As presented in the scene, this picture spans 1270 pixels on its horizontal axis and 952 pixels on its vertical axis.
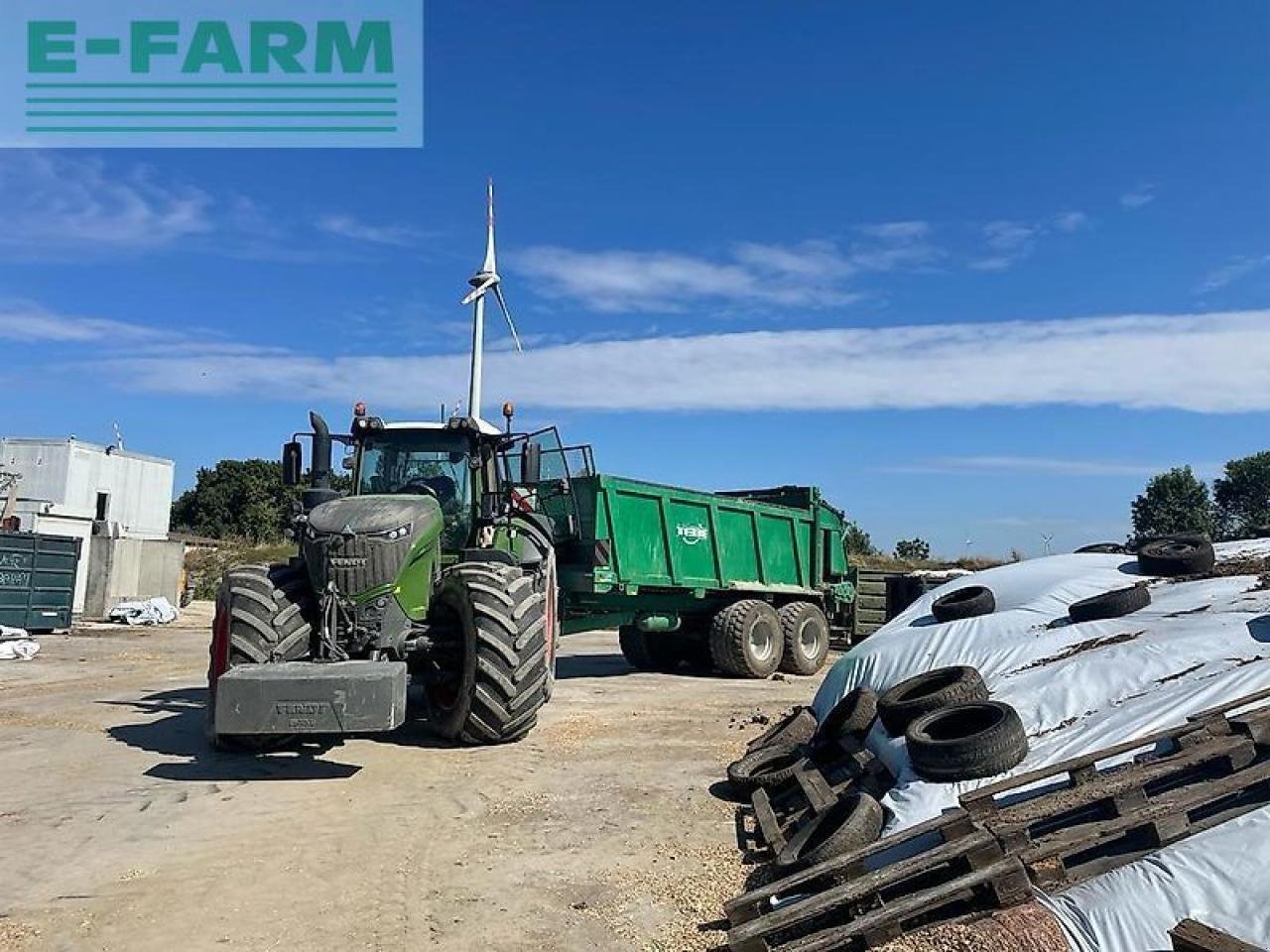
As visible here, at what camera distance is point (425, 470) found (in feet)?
30.4

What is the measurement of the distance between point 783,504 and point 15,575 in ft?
47.5

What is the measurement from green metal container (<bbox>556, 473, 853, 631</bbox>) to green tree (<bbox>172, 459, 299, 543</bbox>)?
123 ft

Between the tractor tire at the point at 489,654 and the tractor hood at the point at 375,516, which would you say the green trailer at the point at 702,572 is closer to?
the tractor hood at the point at 375,516

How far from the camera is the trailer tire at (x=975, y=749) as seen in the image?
4.97 metres

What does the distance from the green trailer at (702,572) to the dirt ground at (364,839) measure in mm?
3105

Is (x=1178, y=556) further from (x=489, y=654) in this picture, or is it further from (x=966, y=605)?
(x=489, y=654)

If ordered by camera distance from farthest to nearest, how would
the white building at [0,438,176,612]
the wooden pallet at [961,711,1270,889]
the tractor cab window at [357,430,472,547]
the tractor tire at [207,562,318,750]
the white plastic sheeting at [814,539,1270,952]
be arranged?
the white building at [0,438,176,612] < the tractor cab window at [357,430,472,547] < the tractor tire at [207,562,318,750] < the wooden pallet at [961,711,1270,889] < the white plastic sheeting at [814,539,1270,952]

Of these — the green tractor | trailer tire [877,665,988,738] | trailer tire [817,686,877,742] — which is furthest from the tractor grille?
trailer tire [877,665,988,738]

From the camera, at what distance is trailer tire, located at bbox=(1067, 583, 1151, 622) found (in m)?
6.87

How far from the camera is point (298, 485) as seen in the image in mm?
9031

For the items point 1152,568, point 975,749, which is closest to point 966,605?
point 1152,568

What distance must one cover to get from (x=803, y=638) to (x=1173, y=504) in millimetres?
40890

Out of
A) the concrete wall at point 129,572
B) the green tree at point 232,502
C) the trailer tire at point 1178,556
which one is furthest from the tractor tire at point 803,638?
the green tree at point 232,502

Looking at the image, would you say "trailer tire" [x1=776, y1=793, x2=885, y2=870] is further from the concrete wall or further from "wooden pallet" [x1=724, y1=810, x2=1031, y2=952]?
the concrete wall
